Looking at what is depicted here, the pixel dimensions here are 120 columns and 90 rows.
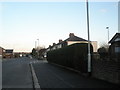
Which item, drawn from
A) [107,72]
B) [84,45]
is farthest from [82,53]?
[107,72]

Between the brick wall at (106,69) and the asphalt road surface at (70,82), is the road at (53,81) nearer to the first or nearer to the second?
the asphalt road surface at (70,82)

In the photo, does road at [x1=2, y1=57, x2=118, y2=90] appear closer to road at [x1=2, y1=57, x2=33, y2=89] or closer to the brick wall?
road at [x1=2, y1=57, x2=33, y2=89]

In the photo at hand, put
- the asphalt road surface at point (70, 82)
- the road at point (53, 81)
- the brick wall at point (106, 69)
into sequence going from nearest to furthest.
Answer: the asphalt road surface at point (70, 82)
the road at point (53, 81)
the brick wall at point (106, 69)

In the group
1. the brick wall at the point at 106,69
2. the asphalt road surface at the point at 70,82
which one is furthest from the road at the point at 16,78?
the brick wall at the point at 106,69

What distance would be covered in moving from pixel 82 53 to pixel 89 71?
2.88 metres

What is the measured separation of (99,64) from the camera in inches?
648

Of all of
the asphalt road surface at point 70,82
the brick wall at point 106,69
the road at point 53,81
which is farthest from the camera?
the brick wall at point 106,69

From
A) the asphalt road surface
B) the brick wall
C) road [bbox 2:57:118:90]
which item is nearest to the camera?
the asphalt road surface

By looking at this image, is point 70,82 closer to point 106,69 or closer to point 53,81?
point 53,81

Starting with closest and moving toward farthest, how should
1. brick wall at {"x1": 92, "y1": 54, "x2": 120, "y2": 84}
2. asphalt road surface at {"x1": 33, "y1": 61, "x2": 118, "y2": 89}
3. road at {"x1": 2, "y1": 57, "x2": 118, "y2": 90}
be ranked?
1. asphalt road surface at {"x1": 33, "y1": 61, "x2": 118, "y2": 89}
2. road at {"x1": 2, "y1": 57, "x2": 118, "y2": 90}
3. brick wall at {"x1": 92, "y1": 54, "x2": 120, "y2": 84}

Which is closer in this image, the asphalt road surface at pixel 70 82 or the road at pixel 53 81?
the asphalt road surface at pixel 70 82

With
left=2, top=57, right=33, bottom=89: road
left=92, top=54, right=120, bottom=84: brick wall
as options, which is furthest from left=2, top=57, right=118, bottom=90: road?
left=92, top=54, right=120, bottom=84: brick wall

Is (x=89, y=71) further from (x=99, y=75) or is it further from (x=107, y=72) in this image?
(x=107, y=72)

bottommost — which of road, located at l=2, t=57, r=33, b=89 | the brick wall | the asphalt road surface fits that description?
road, located at l=2, t=57, r=33, b=89
